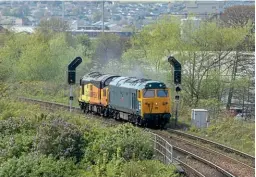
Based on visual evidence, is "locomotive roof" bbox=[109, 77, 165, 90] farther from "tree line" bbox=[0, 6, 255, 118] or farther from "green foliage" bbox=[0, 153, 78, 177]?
"green foliage" bbox=[0, 153, 78, 177]

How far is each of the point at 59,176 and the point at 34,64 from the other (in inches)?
1525

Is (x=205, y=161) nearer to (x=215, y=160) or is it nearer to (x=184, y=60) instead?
(x=215, y=160)

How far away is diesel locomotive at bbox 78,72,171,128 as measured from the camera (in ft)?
98.7

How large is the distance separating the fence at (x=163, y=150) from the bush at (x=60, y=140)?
7.17 feet

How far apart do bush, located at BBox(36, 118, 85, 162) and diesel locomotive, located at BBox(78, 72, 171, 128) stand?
433 inches

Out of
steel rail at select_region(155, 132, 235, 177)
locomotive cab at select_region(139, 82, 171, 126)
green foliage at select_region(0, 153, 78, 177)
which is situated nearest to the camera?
green foliage at select_region(0, 153, 78, 177)

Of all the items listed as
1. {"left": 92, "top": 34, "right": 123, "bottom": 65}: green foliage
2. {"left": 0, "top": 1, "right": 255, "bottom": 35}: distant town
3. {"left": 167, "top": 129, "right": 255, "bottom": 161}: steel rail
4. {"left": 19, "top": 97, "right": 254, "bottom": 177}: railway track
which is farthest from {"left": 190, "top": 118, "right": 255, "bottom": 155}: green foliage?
{"left": 0, "top": 1, "right": 255, "bottom": 35}: distant town

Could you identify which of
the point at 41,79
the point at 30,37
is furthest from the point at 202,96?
the point at 30,37

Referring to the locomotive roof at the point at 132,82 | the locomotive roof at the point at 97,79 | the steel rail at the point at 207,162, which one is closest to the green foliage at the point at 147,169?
the steel rail at the point at 207,162

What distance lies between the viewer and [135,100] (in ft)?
100

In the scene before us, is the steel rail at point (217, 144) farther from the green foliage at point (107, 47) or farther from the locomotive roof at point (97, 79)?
the green foliage at point (107, 47)

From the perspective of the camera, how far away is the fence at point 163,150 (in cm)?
1830

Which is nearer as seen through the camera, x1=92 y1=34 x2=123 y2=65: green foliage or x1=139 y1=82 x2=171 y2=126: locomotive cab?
x1=139 y1=82 x2=171 y2=126: locomotive cab

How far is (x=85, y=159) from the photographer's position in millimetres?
18328
